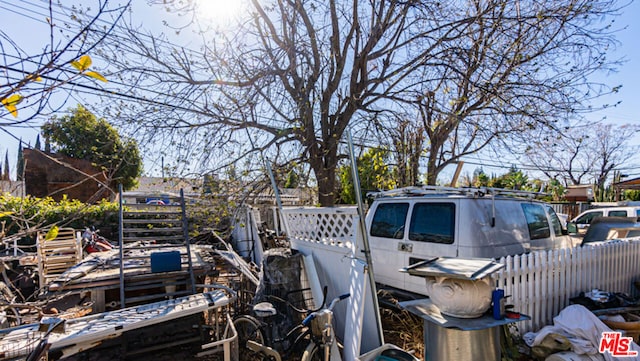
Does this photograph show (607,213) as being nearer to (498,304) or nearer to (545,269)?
(545,269)

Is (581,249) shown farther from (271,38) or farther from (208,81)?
(208,81)

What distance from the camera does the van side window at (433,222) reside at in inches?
159

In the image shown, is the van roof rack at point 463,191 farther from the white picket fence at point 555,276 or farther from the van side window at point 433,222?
the white picket fence at point 555,276

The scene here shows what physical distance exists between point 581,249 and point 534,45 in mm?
3902

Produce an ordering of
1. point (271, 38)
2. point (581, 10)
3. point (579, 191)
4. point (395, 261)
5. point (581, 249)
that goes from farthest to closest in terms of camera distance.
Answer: point (579, 191) < point (271, 38) < point (581, 10) < point (395, 261) < point (581, 249)

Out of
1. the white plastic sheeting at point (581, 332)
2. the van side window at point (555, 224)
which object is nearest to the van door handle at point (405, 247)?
the white plastic sheeting at point (581, 332)

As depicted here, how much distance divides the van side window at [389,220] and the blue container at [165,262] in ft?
10.2

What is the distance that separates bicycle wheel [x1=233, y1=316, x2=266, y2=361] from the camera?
3.61 metres

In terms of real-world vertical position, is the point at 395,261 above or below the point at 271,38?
below

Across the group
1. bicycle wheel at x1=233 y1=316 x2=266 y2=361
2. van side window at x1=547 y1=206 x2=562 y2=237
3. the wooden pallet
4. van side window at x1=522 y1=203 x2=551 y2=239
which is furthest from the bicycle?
the wooden pallet

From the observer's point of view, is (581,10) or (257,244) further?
(257,244)

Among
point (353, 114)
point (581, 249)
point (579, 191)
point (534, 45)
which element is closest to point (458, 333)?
point (581, 249)

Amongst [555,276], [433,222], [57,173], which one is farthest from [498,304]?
[57,173]

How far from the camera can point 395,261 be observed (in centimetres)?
468
